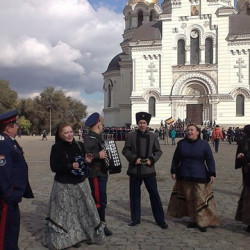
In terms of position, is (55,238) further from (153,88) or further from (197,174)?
(153,88)

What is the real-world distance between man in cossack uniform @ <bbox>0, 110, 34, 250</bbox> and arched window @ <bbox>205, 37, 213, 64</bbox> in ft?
139

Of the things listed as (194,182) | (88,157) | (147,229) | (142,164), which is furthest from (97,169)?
(194,182)

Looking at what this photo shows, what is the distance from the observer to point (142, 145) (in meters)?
7.07

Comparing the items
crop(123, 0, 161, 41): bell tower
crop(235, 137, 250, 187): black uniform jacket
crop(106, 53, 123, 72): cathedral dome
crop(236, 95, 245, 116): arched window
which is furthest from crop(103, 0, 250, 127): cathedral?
crop(235, 137, 250, 187): black uniform jacket

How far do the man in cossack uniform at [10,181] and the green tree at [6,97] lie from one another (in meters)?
65.8

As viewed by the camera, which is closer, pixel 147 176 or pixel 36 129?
pixel 147 176

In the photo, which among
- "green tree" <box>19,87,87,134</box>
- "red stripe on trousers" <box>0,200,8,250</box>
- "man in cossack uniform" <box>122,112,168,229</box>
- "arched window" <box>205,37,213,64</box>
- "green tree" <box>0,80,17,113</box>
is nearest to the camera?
"red stripe on trousers" <box>0,200,8,250</box>

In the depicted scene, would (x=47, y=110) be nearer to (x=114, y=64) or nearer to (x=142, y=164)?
(x=114, y=64)

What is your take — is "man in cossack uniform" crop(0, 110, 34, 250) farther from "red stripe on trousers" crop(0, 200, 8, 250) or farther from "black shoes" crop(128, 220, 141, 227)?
"black shoes" crop(128, 220, 141, 227)

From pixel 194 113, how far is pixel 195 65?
5.59 m

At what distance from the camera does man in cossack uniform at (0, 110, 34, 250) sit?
4512 mm

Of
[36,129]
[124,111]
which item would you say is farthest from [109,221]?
[36,129]

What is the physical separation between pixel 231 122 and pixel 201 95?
15.4 ft

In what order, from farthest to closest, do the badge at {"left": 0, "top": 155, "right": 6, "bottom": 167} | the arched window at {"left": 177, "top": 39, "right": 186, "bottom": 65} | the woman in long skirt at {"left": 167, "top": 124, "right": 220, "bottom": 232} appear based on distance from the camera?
the arched window at {"left": 177, "top": 39, "right": 186, "bottom": 65} → the woman in long skirt at {"left": 167, "top": 124, "right": 220, "bottom": 232} → the badge at {"left": 0, "top": 155, "right": 6, "bottom": 167}
